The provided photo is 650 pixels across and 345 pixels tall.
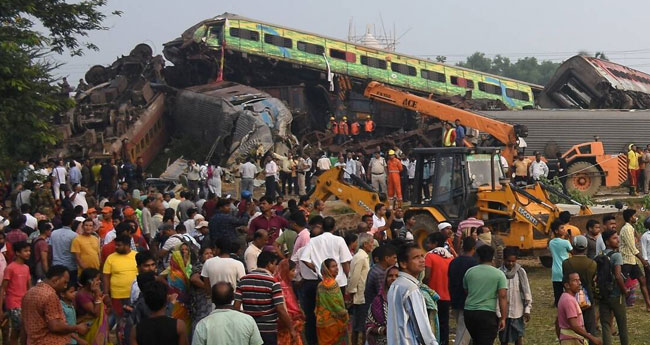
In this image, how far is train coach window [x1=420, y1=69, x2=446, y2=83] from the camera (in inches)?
1655

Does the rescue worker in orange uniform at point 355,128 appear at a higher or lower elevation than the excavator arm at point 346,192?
higher

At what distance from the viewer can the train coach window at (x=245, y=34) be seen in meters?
38.5

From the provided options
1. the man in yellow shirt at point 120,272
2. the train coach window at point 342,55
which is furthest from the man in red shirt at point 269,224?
the train coach window at point 342,55

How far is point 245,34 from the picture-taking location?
38719mm

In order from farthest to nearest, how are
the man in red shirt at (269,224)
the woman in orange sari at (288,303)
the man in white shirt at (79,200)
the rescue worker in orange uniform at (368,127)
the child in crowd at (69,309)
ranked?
1. the rescue worker in orange uniform at (368,127)
2. the man in white shirt at (79,200)
3. the man in red shirt at (269,224)
4. the woman in orange sari at (288,303)
5. the child in crowd at (69,309)

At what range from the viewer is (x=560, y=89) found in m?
40.8

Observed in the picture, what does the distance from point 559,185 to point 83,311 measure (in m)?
18.4

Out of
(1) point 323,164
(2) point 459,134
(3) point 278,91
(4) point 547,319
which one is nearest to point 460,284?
(4) point 547,319

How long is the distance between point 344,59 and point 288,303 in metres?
30.4

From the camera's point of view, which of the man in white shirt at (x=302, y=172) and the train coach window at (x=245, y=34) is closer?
the man in white shirt at (x=302, y=172)

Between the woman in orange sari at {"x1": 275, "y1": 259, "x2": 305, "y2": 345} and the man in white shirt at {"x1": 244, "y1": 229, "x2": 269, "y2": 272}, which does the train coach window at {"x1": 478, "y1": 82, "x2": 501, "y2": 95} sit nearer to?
the man in white shirt at {"x1": 244, "y1": 229, "x2": 269, "y2": 272}

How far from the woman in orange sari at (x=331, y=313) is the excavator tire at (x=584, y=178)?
1940cm

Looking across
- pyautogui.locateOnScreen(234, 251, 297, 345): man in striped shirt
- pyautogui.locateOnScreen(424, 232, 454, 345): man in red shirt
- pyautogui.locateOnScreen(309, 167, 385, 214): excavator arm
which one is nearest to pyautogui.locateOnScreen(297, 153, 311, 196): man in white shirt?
pyautogui.locateOnScreen(309, 167, 385, 214): excavator arm

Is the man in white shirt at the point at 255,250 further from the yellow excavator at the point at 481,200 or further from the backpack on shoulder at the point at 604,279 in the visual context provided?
the yellow excavator at the point at 481,200
